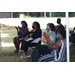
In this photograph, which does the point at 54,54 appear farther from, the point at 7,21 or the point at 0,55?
the point at 7,21

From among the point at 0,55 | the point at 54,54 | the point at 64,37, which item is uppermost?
the point at 64,37

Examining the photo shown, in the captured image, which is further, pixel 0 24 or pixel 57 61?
pixel 0 24

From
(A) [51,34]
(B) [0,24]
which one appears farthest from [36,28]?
(B) [0,24]

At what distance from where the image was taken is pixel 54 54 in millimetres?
3654

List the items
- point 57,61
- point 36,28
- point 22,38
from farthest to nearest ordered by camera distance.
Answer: point 22,38
point 36,28
point 57,61

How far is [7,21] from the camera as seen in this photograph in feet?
56.9

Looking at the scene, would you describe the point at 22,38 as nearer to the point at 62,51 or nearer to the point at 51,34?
the point at 51,34

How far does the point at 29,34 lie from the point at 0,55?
4.26 feet

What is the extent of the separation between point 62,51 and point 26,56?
6.47 ft
